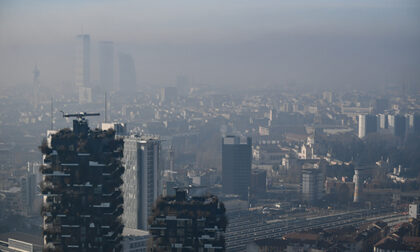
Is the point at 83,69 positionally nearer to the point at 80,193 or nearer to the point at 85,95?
the point at 85,95

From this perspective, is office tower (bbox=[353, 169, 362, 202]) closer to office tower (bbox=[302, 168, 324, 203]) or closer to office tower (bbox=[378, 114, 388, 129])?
office tower (bbox=[302, 168, 324, 203])

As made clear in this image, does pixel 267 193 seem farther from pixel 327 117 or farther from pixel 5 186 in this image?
pixel 327 117

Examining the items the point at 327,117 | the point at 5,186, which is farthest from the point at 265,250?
the point at 327,117

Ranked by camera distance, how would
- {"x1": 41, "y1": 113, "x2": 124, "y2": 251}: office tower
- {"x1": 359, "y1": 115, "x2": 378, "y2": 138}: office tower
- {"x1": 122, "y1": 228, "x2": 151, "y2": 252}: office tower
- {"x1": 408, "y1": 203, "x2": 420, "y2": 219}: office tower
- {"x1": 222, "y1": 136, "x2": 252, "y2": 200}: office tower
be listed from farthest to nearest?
1. {"x1": 359, "y1": 115, "x2": 378, "y2": 138}: office tower
2. {"x1": 222, "y1": 136, "x2": 252, "y2": 200}: office tower
3. {"x1": 408, "y1": 203, "x2": 420, "y2": 219}: office tower
4. {"x1": 122, "y1": 228, "x2": 151, "y2": 252}: office tower
5. {"x1": 41, "y1": 113, "x2": 124, "y2": 251}: office tower

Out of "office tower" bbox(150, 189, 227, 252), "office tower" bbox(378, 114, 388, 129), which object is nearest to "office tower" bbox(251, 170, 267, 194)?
"office tower" bbox(378, 114, 388, 129)

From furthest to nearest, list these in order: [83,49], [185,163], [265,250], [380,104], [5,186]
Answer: [380,104] < [83,49] < [185,163] < [5,186] < [265,250]

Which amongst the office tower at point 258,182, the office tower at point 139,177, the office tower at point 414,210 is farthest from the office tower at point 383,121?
the office tower at point 139,177
